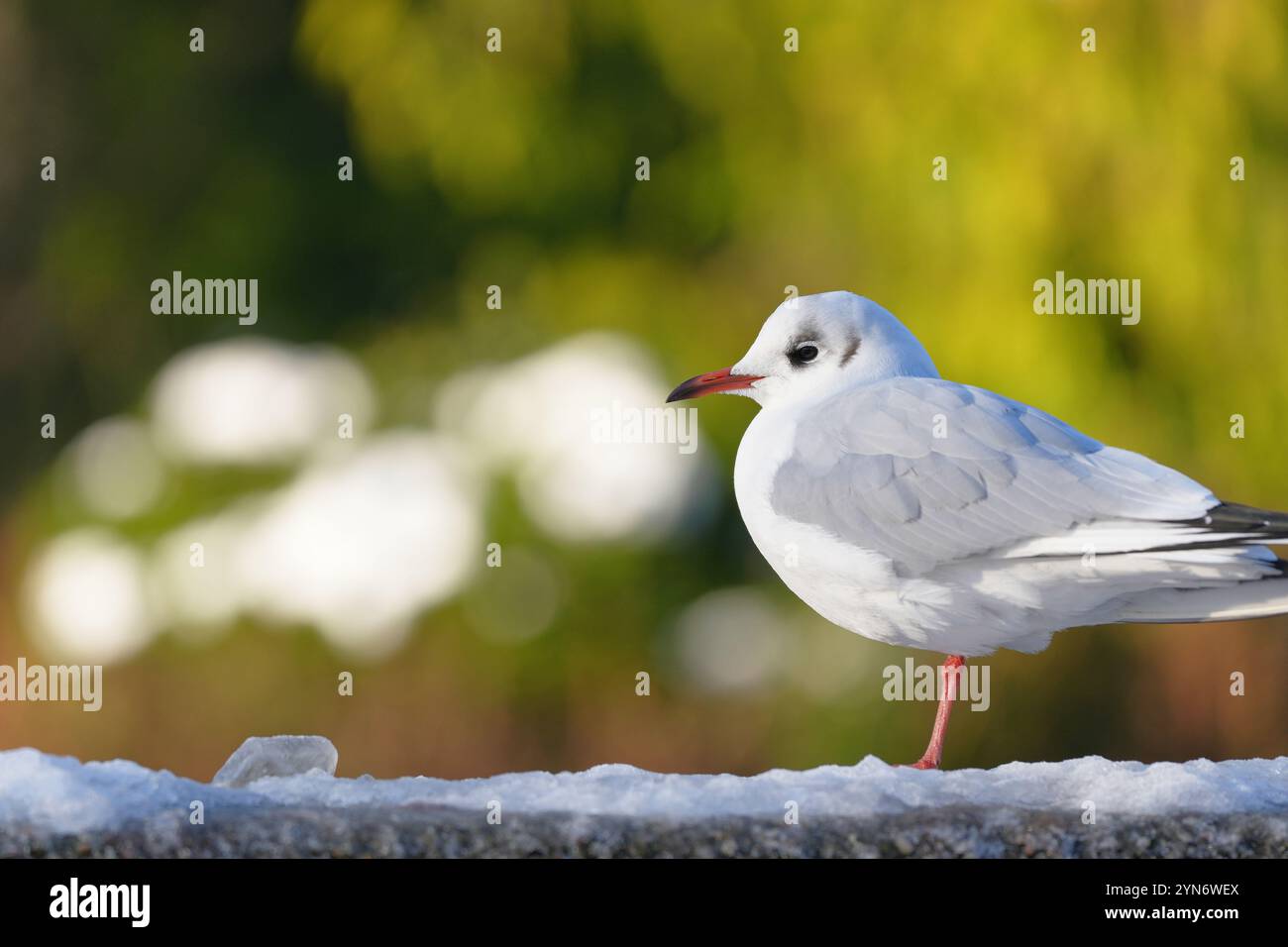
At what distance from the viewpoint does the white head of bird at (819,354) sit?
1.71 metres

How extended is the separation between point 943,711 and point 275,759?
0.73m

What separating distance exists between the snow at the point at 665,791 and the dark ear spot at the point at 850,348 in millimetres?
437

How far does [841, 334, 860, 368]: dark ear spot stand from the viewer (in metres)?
1.71

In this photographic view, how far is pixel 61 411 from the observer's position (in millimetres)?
3367

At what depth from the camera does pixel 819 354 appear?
67.6 inches

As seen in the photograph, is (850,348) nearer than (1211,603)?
No

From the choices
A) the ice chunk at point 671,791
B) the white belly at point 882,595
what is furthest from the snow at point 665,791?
the white belly at point 882,595

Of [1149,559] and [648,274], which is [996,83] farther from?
[1149,559]

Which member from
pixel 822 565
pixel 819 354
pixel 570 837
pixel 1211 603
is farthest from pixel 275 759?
pixel 1211 603

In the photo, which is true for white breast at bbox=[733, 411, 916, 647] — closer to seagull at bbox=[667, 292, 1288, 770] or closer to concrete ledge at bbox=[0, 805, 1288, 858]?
seagull at bbox=[667, 292, 1288, 770]

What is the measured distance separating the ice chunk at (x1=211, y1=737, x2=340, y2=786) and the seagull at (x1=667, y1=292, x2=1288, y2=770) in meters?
0.54

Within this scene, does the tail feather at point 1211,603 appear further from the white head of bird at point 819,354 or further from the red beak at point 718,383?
the red beak at point 718,383

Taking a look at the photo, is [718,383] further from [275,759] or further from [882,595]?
[275,759]


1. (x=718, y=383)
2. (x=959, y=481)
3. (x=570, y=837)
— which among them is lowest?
(x=570, y=837)
